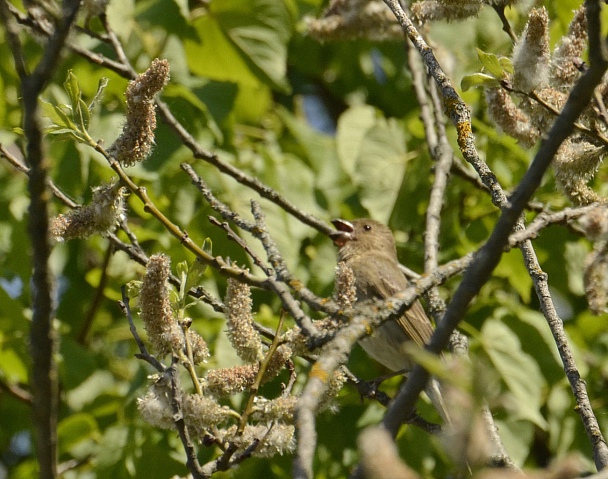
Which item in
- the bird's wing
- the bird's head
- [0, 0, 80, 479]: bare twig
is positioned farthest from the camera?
the bird's head

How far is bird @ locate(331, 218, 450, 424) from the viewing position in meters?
4.39

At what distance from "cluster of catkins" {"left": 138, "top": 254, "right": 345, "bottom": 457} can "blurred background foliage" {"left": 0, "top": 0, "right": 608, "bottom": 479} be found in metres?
1.28

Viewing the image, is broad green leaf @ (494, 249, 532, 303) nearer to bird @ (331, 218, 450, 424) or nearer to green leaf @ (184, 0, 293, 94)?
bird @ (331, 218, 450, 424)

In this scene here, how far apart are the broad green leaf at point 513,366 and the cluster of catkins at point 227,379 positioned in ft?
6.43

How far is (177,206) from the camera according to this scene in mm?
4246

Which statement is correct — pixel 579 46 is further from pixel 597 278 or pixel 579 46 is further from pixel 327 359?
pixel 327 359

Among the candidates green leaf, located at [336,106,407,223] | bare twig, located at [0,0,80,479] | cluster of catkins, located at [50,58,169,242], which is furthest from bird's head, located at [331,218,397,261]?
bare twig, located at [0,0,80,479]

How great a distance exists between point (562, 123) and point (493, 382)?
27.0 inches

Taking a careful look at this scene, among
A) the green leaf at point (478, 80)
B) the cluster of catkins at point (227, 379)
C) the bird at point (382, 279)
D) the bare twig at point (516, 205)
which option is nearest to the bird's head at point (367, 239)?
the bird at point (382, 279)

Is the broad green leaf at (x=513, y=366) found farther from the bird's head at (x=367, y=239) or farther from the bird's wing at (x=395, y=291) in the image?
the bird's head at (x=367, y=239)

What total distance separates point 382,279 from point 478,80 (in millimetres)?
2583

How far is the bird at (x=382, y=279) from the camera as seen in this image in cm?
439

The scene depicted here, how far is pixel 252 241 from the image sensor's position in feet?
13.5

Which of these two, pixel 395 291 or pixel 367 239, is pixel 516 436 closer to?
pixel 395 291
